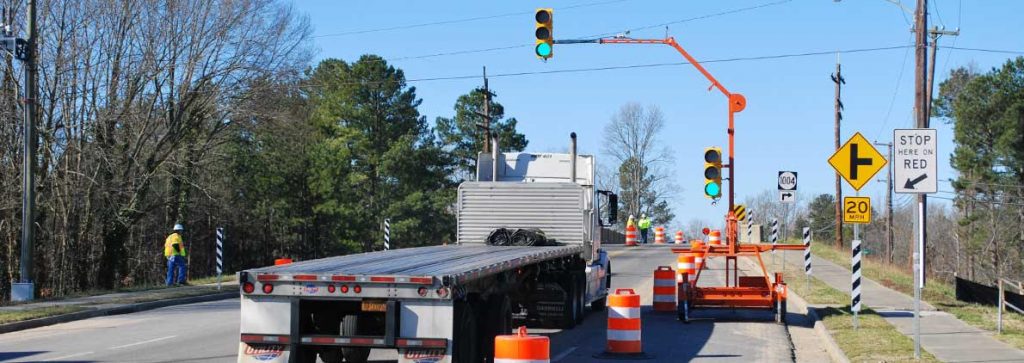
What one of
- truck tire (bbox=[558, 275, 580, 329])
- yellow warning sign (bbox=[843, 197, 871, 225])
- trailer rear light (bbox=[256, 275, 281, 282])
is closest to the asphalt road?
truck tire (bbox=[558, 275, 580, 329])

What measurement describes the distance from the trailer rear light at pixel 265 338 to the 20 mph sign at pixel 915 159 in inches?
301

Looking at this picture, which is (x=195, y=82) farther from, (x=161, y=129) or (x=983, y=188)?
(x=983, y=188)

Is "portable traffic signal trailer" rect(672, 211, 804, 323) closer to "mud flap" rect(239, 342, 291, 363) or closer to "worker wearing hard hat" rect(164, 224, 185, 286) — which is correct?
"mud flap" rect(239, 342, 291, 363)

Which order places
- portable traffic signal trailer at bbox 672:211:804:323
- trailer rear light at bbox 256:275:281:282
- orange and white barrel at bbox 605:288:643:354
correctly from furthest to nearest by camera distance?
portable traffic signal trailer at bbox 672:211:804:323 → orange and white barrel at bbox 605:288:643:354 → trailer rear light at bbox 256:275:281:282

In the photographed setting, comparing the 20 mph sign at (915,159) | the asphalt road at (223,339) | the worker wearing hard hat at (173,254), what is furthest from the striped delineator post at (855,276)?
the worker wearing hard hat at (173,254)

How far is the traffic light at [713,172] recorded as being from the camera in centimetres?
1931

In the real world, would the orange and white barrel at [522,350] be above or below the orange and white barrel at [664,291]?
above

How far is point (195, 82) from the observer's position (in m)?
38.5

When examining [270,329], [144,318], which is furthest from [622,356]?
[144,318]

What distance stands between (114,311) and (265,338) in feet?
44.9

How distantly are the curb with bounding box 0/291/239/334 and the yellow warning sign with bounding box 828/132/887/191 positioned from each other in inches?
552

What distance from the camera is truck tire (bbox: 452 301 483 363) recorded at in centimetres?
1075

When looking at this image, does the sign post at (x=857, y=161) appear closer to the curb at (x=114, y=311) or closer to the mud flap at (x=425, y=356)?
the mud flap at (x=425, y=356)

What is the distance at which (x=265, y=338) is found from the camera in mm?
10555
